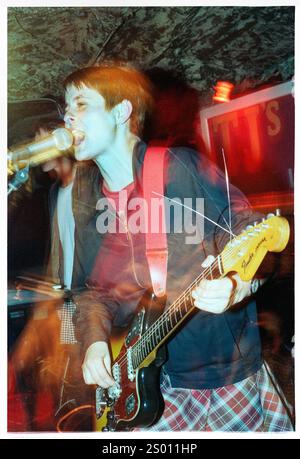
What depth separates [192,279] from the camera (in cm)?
240

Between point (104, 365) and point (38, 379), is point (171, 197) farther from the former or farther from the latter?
point (38, 379)

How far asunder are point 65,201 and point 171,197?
0.48m

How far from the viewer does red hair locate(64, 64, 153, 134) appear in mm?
2453

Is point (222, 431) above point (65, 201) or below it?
below

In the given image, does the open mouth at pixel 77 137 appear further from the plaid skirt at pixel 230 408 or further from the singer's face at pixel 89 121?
the plaid skirt at pixel 230 408

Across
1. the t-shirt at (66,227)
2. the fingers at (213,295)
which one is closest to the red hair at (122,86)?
the t-shirt at (66,227)

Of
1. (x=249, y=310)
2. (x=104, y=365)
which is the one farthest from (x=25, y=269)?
(x=249, y=310)

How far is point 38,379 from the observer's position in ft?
8.23

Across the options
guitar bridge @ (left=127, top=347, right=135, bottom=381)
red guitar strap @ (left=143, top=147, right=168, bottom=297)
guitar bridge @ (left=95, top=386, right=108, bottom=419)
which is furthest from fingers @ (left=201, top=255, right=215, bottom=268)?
guitar bridge @ (left=95, top=386, right=108, bottom=419)

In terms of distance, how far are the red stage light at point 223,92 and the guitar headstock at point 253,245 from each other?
0.54 meters

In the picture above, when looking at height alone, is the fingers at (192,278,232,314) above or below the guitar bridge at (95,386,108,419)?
above

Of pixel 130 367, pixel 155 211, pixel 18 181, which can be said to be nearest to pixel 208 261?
pixel 155 211

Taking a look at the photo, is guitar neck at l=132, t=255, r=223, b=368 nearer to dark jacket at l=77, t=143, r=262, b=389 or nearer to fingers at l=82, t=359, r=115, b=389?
dark jacket at l=77, t=143, r=262, b=389

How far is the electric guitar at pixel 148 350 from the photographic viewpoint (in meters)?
2.38
